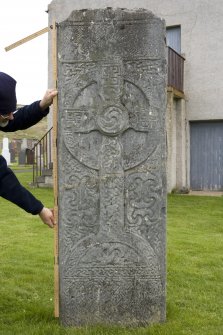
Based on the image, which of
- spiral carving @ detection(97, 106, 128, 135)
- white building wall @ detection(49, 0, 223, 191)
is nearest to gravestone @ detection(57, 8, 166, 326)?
spiral carving @ detection(97, 106, 128, 135)

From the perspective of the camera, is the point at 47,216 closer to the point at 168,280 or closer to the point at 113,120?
the point at 113,120

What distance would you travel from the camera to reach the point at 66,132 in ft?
13.2

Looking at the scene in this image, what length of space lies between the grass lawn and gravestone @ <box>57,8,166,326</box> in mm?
273

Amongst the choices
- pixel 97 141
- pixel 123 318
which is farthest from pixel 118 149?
pixel 123 318

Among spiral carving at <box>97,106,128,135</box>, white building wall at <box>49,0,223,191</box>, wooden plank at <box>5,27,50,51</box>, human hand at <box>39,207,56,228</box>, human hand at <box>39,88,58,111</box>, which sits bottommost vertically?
human hand at <box>39,207,56,228</box>

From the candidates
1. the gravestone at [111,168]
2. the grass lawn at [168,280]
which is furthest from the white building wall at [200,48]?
the gravestone at [111,168]

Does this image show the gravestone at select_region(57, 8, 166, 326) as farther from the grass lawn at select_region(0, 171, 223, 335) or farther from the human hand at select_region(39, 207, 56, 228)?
the grass lawn at select_region(0, 171, 223, 335)

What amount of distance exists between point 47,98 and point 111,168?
0.80 metres

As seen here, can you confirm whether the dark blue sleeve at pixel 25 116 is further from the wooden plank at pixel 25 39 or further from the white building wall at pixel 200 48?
the white building wall at pixel 200 48

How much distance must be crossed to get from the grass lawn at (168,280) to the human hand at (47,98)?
1859 mm

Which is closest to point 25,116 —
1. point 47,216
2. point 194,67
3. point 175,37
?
point 47,216

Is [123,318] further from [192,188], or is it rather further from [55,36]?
[192,188]

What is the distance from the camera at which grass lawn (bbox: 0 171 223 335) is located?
4.02 meters

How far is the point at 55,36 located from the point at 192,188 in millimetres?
12146
